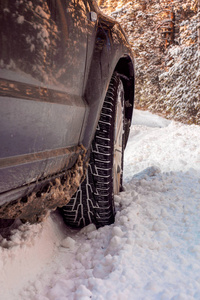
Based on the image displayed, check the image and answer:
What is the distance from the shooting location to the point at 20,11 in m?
0.81

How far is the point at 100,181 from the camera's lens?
1656 mm

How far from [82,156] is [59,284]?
0.64 m

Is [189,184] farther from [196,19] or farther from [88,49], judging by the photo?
[196,19]

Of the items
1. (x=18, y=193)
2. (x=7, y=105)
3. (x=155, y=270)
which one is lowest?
(x=155, y=270)

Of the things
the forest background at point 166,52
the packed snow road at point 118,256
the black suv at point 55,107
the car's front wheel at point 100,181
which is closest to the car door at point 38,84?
the black suv at point 55,107

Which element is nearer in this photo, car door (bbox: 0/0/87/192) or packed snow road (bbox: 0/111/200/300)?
car door (bbox: 0/0/87/192)

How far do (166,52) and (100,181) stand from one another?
1215 cm

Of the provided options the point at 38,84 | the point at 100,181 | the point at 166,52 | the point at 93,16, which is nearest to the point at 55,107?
the point at 38,84

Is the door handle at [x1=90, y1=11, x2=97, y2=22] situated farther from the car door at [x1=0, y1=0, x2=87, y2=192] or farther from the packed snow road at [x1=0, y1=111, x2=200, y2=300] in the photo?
the packed snow road at [x1=0, y1=111, x2=200, y2=300]

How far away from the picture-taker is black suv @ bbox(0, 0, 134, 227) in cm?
83

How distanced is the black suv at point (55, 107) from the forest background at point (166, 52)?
31.4 feet

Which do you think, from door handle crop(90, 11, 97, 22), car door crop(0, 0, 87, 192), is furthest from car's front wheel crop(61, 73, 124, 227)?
door handle crop(90, 11, 97, 22)

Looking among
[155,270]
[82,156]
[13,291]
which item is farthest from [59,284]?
[82,156]

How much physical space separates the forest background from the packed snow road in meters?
9.26
